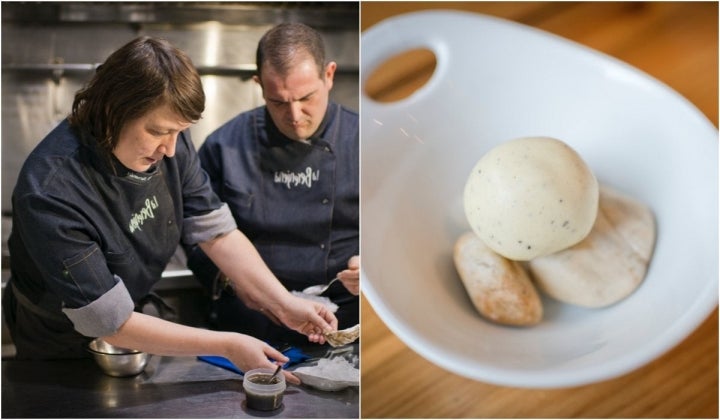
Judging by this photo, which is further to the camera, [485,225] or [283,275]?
[283,275]

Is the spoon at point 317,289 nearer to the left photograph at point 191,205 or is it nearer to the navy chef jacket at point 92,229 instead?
the left photograph at point 191,205

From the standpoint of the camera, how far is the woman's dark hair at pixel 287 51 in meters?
0.75

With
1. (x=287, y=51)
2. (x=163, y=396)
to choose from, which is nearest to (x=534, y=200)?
(x=287, y=51)

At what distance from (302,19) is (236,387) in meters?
0.38

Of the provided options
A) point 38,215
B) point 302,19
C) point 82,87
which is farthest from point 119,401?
point 302,19

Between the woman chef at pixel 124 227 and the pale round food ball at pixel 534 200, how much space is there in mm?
204

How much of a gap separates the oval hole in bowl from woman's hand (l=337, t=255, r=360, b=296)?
0.55ft

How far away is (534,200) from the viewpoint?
0.63m

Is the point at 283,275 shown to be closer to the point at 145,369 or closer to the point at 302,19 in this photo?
the point at 145,369

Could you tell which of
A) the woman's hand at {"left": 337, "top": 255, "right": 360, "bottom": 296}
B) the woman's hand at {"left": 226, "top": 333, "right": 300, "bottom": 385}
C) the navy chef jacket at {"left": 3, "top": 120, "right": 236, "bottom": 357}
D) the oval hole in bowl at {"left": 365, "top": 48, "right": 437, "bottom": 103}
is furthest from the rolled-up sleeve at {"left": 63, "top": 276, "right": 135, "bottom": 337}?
the oval hole in bowl at {"left": 365, "top": 48, "right": 437, "bottom": 103}

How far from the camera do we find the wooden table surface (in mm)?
667

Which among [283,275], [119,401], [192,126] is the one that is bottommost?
[119,401]

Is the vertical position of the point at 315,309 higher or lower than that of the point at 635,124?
lower

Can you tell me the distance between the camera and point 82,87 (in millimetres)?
726
